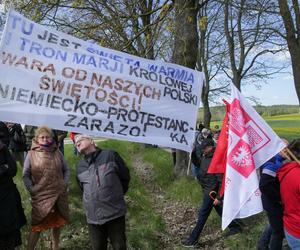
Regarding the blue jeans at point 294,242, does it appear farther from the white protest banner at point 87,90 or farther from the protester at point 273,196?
the white protest banner at point 87,90

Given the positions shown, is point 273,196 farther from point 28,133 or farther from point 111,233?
point 28,133

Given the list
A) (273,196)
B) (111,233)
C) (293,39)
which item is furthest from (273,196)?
(293,39)

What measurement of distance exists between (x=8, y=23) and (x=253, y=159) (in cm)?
303

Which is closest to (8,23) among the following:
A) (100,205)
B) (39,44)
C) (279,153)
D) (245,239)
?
(39,44)

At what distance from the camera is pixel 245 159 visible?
5.22 m

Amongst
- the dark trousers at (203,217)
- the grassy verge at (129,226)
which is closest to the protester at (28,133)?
the grassy verge at (129,226)

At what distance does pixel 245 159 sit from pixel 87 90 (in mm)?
1930

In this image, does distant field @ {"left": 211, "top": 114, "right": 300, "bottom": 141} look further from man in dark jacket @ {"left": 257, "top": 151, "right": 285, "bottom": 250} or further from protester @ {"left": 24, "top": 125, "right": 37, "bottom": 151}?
man in dark jacket @ {"left": 257, "top": 151, "right": 285, "bottom": 250}

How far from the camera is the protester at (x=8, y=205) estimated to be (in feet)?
16.3

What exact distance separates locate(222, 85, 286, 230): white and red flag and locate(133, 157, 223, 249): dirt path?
1950 mm

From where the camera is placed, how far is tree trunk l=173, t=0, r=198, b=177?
10312 millimetres

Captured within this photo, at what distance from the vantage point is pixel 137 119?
17.1 feet

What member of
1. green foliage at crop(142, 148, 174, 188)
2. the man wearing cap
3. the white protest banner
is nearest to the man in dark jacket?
the white protest banner

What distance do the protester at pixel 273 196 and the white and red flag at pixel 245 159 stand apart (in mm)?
323
